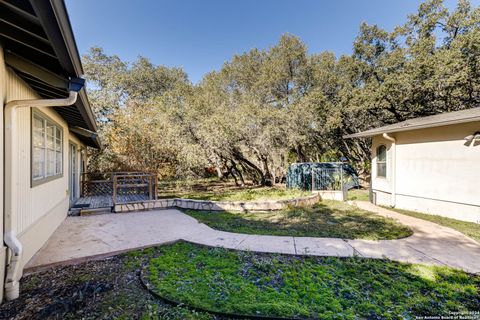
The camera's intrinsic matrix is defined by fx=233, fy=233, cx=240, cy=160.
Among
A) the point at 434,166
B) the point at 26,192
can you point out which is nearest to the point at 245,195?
the point at 434,166

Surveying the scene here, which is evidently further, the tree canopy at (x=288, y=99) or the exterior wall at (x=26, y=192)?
the tree canopy at (x=288, y=99)

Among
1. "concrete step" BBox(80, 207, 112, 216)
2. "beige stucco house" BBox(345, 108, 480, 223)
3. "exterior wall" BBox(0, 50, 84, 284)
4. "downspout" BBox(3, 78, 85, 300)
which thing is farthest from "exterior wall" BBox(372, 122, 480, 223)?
"concrete step" BBox(80, 207, 112, 216)

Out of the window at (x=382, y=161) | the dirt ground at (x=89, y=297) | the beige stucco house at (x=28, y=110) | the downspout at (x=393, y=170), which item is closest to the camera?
the beige stucco house at (x=28, y=110)

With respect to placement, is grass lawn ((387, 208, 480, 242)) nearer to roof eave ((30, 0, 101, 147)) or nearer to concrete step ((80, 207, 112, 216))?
roof eave ((30, 0, 101, 147))

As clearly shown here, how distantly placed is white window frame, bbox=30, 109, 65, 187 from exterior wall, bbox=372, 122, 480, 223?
1015 cm

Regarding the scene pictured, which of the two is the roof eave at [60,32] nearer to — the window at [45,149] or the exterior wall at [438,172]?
the window at [45,149]

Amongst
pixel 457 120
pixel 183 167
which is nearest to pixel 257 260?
pixel 457 120

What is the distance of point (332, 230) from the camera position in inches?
222

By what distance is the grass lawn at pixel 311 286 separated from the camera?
2621 millimetres

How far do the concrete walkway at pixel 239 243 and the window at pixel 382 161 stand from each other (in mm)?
3317

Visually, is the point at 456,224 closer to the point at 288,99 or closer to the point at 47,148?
the point at 47,148

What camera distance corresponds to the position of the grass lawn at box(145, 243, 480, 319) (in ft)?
8.60

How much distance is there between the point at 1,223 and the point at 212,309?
2.66 m

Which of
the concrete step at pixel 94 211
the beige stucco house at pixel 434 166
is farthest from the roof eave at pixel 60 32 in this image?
the beige stucco house at pixel 434 166
